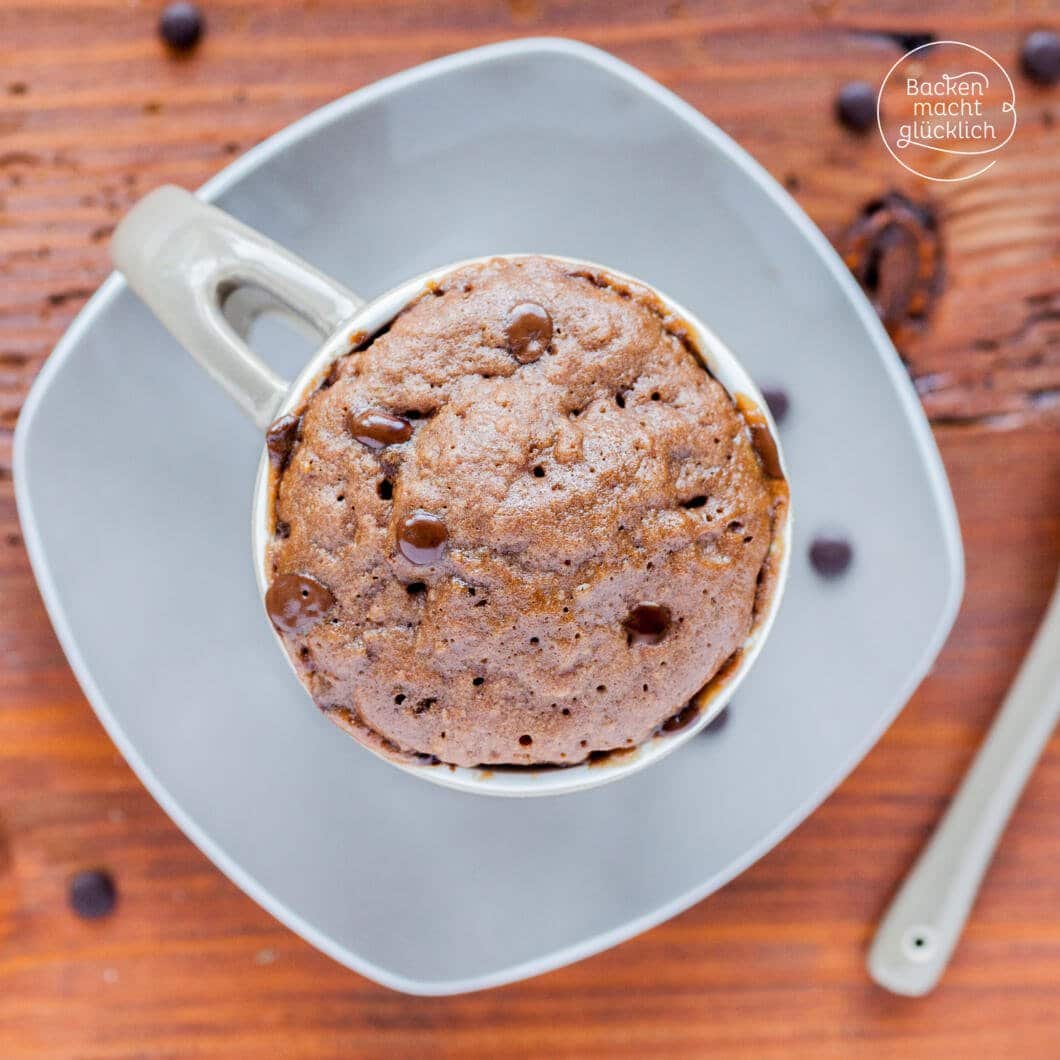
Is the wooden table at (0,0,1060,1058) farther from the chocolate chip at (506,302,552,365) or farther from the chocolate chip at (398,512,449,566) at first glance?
the chocolate chip at (398,512,449,566)

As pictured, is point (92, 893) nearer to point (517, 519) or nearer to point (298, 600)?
point (298, 600)

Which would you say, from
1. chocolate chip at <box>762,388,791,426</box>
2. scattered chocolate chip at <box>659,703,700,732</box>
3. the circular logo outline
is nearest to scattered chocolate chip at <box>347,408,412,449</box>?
scattered chocolate chip at <box>659,703,700,732</box>

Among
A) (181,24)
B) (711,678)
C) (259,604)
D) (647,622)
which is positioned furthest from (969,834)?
(181,24)

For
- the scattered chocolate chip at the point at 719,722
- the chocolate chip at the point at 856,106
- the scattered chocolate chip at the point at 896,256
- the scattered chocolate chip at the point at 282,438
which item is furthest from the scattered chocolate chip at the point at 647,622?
the chocolate chip at the point at 856,106

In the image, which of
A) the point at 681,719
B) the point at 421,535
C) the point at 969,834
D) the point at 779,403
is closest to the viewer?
the point at 421,535

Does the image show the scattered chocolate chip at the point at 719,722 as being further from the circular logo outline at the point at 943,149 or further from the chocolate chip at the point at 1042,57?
the chocolate chip at the point at 1042,57

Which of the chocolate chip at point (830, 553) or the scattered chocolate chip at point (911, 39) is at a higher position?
the scattered chocolate chip at point (911, 39)
